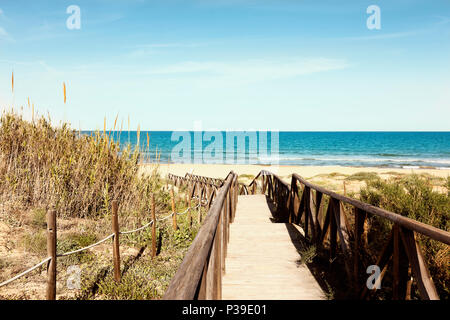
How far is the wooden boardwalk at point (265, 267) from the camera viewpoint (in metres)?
3.71

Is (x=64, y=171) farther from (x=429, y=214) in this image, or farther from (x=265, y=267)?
(x=429, y=214)

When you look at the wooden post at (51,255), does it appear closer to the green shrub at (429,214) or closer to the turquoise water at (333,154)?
the green shrub at (429,214)

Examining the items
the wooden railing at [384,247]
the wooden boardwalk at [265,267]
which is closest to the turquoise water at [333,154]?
the wooden boardwalk at [265,267]

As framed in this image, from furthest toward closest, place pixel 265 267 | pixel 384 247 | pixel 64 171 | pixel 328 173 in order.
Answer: pixel 328 173
pixel 64 171
pixel 265 267
pixel 384 247

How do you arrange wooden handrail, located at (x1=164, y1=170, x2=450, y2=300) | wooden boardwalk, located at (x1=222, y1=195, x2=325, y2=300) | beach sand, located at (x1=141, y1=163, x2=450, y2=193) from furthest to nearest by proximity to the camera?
1. beach sand, located at (x1=141, y1=163, x2=450, y2=193)
2. wooden boardwalk, located at (x1=222, y1=195, x2=325, y2=300)
3. wooden handrail, located at (x1=164, y1=170, x2=450, y2=300)

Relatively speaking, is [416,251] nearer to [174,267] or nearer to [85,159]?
[174,267]

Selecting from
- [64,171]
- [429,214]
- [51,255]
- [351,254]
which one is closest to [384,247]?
[351,254]

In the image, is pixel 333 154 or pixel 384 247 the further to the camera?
pixel 333 154

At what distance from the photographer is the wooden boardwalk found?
146 inches

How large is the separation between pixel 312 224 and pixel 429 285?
3219mm

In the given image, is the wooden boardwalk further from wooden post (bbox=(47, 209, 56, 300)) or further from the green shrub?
wooden post (bbox=(47, 209, 56, 300))

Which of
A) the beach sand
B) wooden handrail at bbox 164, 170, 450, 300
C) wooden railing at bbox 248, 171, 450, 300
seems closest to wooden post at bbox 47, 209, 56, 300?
wooden handrail at bbox 164, 170, 450, 300

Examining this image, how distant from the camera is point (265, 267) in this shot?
4488 millimetres

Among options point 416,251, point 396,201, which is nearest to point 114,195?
point 396,201
